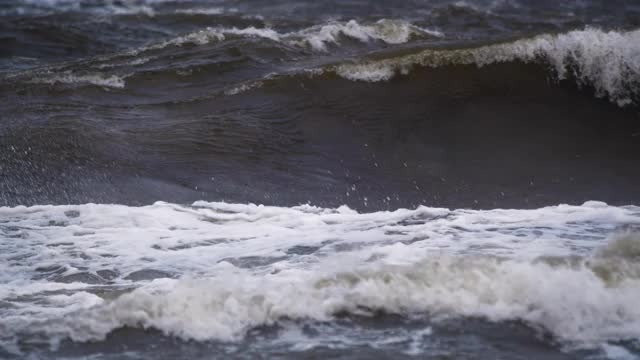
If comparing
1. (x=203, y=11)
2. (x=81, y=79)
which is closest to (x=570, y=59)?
(x=81, y=79)

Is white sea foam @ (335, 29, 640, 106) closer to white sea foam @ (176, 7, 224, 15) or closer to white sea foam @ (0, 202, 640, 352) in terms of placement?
white sea foam @ (0, 202, 640, 352)

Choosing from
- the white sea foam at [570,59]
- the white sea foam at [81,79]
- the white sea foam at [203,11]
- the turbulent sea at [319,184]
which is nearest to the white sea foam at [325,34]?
the turbulent sea at [319,184]

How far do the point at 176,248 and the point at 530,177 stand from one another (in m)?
3.69

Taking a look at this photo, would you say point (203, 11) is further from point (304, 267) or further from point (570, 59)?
point (304, 267)

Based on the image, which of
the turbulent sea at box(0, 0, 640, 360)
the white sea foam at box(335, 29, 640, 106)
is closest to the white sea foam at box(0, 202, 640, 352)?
the turbulent sea at box(0, 0, 640, 360)

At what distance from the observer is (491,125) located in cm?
988

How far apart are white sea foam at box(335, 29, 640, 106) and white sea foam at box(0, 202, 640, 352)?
12.1 feet

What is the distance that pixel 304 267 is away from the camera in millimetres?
5820

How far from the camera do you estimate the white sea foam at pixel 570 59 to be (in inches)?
417

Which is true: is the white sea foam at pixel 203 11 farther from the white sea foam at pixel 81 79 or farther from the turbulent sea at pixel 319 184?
the white sea foam at pixel 81 79

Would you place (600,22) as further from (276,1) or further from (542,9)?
(276,1)

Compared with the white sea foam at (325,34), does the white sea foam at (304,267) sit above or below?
below

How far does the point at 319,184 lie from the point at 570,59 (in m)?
4.23

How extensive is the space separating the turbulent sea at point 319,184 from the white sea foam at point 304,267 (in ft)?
0.06
